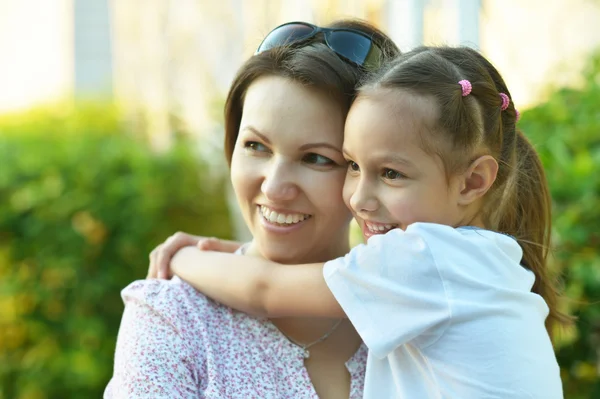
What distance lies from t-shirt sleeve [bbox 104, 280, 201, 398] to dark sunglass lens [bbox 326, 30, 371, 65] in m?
0.82

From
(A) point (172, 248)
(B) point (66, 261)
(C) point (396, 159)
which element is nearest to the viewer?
(C) point (396, 159)

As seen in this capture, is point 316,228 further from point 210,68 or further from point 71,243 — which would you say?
point 210,68

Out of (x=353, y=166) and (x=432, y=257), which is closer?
(x=432, y=257)

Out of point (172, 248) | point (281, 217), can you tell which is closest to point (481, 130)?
point (281, 217)

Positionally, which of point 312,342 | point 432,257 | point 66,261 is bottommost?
point 66,261

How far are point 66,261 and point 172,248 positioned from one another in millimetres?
2844

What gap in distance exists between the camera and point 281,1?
5918mm

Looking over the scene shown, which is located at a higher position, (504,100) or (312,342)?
(504,100)

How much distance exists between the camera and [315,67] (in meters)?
2.22

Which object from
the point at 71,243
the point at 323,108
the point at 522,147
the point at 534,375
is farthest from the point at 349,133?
the point at 71,243

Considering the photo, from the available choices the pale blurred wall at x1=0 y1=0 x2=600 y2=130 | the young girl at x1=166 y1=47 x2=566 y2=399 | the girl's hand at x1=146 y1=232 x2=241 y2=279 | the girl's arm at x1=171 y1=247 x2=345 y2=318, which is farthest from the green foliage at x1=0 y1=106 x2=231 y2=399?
the young girl at x1=166 y1=47 x2=566 y2=399

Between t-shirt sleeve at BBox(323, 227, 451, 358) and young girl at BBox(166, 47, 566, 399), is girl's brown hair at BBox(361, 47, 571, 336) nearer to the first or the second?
young girl at BBox(166, 47, 566, 399)

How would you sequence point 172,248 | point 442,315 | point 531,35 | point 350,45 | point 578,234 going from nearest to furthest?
A: 1. point 442,315
2. point 350,45
3. point 172,248
4. point 578,234
5. point 531,35

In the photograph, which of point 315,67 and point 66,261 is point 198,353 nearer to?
point 315,67
